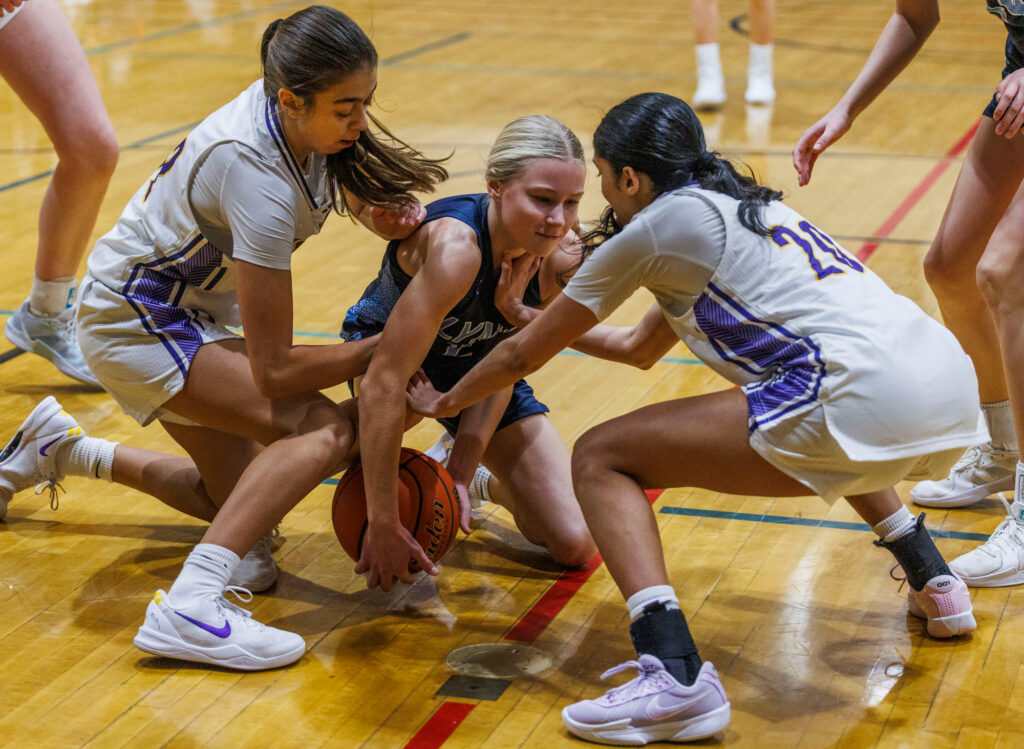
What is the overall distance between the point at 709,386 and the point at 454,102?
427cm

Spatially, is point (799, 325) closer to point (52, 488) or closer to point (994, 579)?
point (994, 579)

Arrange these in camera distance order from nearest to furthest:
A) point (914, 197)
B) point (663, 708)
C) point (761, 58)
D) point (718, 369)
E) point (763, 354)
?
point (663, 708), point (763, 354), point (718, 369), point (914, 197), point (761, 58)

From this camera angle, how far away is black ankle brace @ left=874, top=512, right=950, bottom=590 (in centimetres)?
258

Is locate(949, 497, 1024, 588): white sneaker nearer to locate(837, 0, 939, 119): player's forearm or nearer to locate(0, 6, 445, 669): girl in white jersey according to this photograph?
locate(837, 0, 939, 119): player's forearm

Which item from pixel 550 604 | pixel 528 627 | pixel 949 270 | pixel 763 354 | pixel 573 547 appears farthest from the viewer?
pixel 949 270

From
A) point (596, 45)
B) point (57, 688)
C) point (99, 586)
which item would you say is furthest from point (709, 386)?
point (596, 45)

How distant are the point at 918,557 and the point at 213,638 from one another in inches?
54.3

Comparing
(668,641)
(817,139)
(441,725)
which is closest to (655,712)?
(668,641)

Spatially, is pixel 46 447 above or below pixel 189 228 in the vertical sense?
below

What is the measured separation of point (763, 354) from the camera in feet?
7.75

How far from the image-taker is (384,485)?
8.48 feet

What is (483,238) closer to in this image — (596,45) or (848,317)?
(848,317)

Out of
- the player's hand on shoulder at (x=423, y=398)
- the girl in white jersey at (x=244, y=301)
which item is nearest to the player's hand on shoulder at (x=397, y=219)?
the girl in white jersey at (x=244, y=301)

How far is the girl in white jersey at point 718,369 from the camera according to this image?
2268 millimetres
